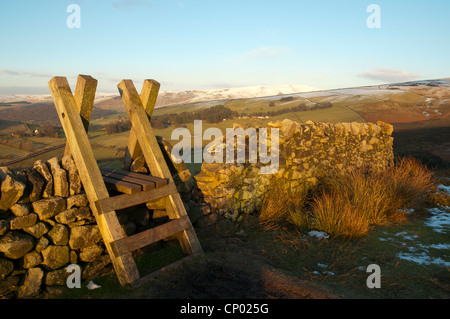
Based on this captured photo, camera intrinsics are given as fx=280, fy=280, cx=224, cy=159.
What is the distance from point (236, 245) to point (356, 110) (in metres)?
12.2

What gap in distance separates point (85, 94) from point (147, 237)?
6.16 feet

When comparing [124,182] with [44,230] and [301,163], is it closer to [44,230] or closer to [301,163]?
[44,230]

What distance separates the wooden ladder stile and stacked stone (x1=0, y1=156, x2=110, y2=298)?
0.85ft

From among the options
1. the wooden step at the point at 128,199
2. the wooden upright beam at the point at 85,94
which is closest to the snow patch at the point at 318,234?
the wooden step at the point at 128,199

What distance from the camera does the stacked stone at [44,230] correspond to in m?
2.79

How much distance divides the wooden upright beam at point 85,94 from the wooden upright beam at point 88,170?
78mm

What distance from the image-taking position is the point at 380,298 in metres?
2.87

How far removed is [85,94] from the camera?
3.41 metres

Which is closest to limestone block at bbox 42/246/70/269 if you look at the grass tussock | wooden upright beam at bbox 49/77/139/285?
wooden upright beam at bbox 49/77/139/285

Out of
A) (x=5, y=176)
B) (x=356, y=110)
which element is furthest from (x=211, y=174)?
(x=356, y=110)

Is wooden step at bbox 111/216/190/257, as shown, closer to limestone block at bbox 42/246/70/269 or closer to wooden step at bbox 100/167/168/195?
wooden step at bbox 100/167/168/195

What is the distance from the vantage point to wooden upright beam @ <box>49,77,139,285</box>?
291 cm

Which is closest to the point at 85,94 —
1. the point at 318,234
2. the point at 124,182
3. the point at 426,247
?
the point at 124,182
